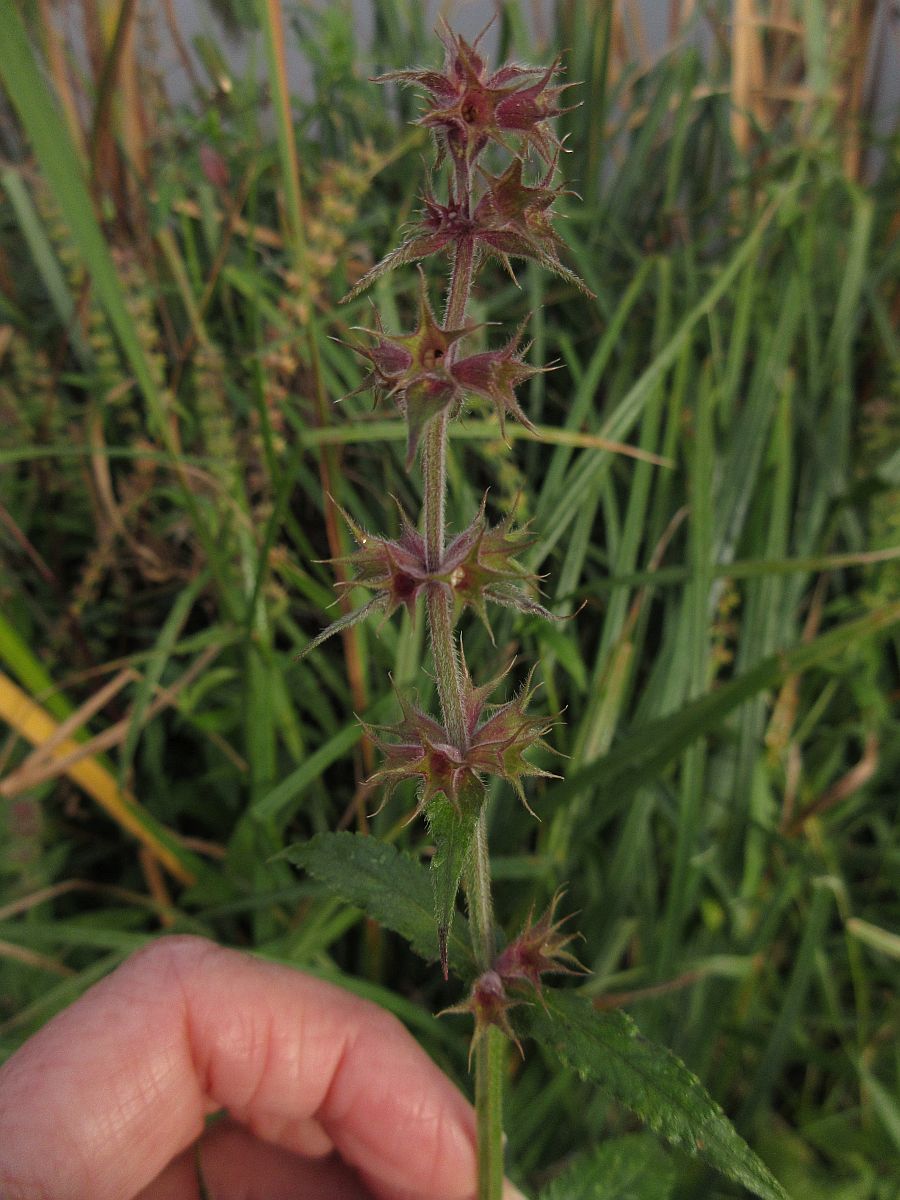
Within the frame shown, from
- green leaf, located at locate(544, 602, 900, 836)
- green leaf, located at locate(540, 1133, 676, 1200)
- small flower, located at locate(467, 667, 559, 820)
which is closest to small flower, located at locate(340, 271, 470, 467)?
small flower, located at locate(467, 667, 559, 820)

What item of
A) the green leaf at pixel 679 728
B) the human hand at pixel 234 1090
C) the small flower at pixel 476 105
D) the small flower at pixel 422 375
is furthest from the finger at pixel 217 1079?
the small flower at pixel 476 105

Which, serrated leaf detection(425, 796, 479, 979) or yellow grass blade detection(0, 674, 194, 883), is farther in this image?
yellow grass blade detection(0, 674, 194, 883)

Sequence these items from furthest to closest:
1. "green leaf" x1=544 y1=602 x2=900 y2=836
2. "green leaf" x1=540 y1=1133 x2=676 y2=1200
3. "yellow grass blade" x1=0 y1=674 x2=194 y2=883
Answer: "yellow grass blade" x1=0 y1=674 x2=194 y2=883 → "green leaf" x1=544 y1=602 x2=900 y2=836 → "green leaf" x1=540 y1=1133 x2=676 y2=1200

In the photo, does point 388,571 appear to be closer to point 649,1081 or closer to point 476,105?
point 476,105

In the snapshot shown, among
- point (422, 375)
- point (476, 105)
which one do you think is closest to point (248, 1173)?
point (422, 375)

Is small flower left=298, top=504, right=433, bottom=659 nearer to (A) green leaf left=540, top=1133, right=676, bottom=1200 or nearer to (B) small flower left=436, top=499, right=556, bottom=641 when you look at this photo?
(B) small flower left=436, top=499, right=556, bottom=641

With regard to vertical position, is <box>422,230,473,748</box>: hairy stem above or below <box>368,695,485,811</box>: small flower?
above

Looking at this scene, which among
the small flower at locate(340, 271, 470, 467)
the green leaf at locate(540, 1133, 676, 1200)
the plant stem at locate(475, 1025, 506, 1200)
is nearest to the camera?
the small flower at locate(340, 271, 470, 467)
